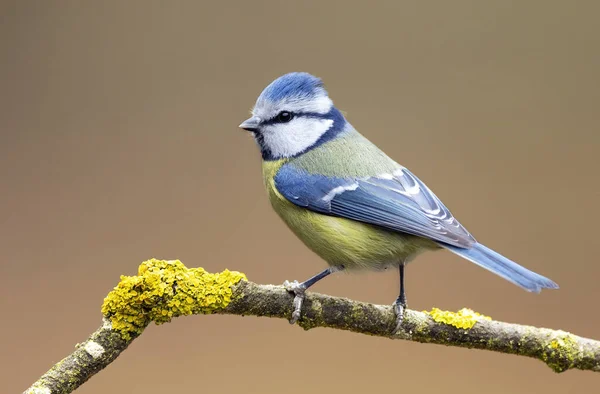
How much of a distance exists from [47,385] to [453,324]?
63 centimetres

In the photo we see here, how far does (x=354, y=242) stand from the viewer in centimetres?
117

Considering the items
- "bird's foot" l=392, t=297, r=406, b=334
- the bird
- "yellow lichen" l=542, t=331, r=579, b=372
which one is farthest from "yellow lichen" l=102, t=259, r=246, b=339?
"yellow lichen" l=542, t=331, r=579, b=372

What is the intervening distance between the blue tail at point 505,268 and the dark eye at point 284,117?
0.40 m

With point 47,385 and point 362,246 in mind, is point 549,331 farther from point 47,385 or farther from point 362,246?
point 47,385

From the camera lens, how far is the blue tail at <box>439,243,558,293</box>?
1.00 meters

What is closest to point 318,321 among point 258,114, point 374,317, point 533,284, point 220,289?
point 374,317

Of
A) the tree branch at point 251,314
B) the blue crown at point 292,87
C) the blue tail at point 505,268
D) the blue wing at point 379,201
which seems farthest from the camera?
the blue crown at point 292,87

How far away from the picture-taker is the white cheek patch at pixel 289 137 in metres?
1.32

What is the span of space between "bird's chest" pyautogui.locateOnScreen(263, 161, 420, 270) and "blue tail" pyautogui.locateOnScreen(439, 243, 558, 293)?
86mm

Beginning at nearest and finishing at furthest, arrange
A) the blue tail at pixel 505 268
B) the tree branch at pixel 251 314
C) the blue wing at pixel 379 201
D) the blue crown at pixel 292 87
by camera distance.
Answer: the tree branch at pixel 251 314 → the blue tail at pixel 505 268 → the blue wing at pixel 379 201 → the blue crown at pixel 292 87

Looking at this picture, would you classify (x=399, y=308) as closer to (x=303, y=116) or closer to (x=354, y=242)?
(x=354, y=242)

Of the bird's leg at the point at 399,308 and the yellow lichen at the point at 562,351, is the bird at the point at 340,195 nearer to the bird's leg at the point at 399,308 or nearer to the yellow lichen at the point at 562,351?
the bird's leg at the point at 399,308

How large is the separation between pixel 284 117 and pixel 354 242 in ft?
1.00

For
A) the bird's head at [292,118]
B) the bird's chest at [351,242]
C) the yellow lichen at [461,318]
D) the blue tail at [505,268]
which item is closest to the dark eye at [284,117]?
the bird's head at [292,118]
